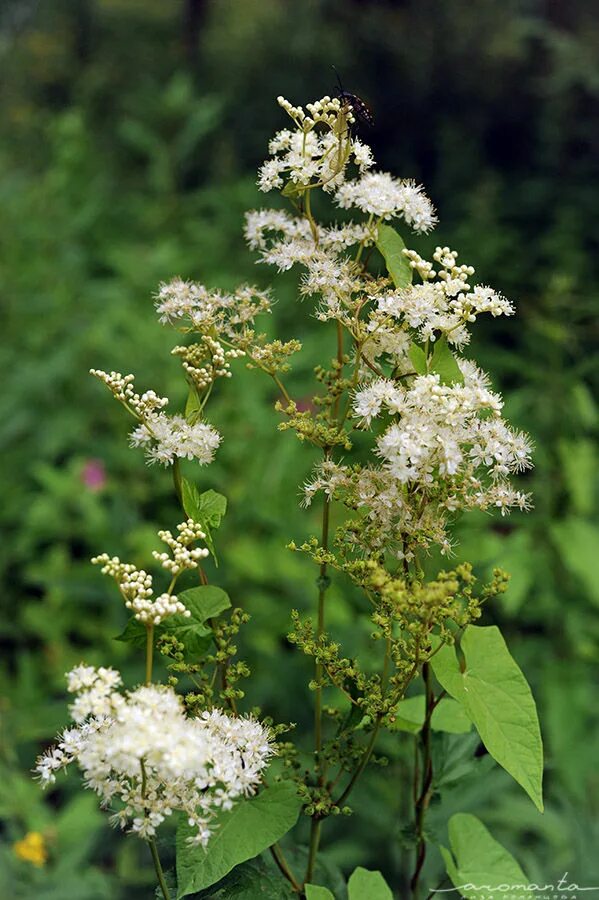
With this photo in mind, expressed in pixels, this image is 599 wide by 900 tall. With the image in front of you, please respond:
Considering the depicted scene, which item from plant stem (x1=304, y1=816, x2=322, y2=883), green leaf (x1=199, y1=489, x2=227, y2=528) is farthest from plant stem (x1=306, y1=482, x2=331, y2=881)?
green leaf (x1=199, y1=489, x2=227, y2=528)

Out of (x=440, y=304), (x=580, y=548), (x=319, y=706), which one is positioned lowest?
(x=319, y=706)

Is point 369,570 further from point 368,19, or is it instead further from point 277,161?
point 368,19

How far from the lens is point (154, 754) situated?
2.75 ft

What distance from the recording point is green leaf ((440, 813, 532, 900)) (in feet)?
3.91

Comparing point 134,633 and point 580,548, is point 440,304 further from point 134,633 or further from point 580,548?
point 580,548

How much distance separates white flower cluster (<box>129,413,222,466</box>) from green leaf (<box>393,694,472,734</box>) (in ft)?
1.54

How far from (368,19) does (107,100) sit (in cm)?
298

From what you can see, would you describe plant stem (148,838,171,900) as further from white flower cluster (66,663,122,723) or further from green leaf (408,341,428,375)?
green leaf (408,341,428,375)

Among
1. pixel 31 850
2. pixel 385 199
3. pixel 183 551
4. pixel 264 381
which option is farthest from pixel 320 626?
pixel 264 381

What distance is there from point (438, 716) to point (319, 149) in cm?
79

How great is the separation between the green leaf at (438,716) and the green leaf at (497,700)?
0.57ft

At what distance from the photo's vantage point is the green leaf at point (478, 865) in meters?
1.19

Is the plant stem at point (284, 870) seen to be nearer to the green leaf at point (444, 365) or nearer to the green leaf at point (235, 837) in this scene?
the green leaf at point (235, 837)

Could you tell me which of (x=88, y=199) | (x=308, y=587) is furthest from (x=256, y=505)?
(x=88, y=199)
